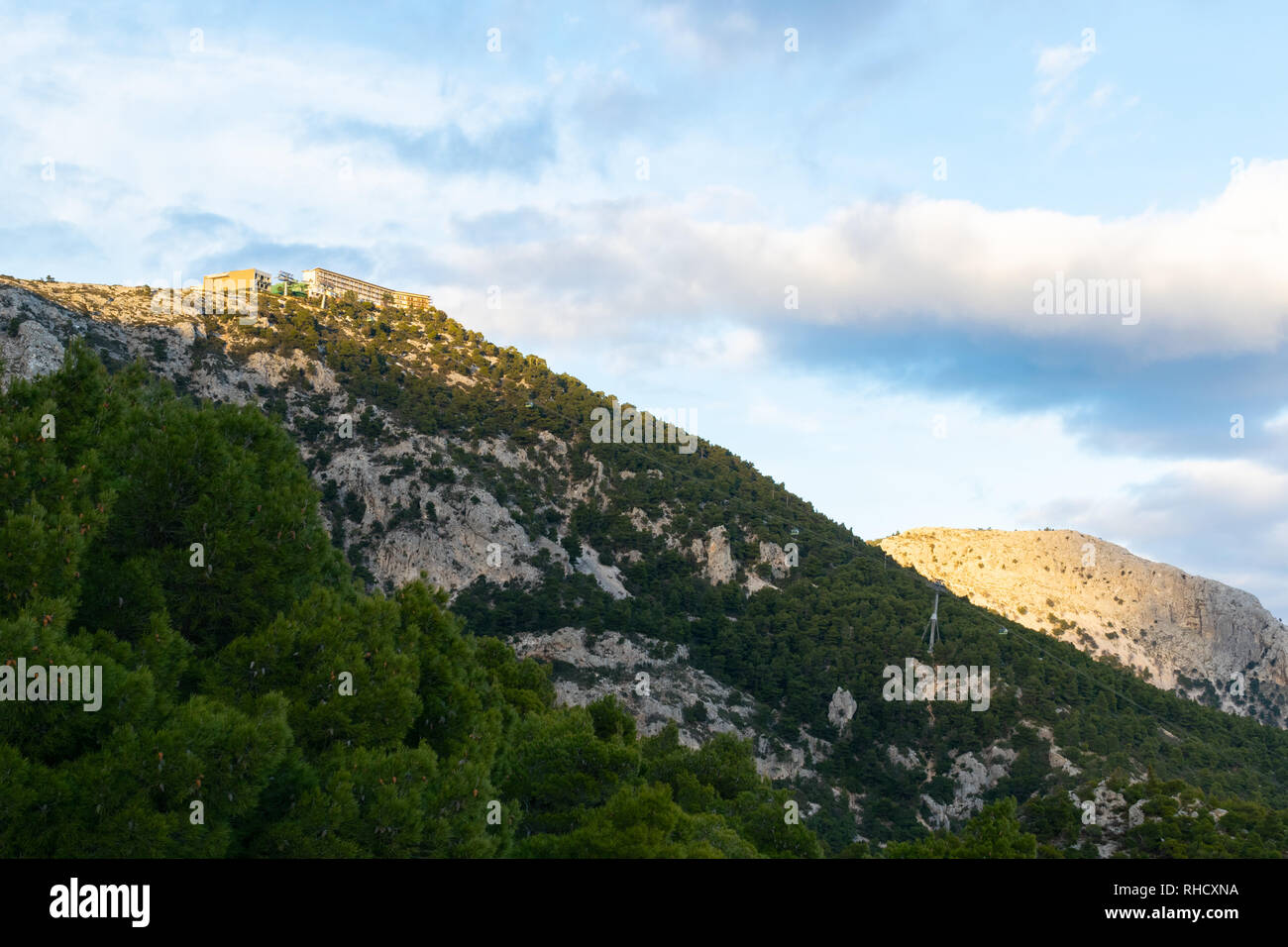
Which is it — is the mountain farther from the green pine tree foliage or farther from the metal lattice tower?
the green pine tree foliage

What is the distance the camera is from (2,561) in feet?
57.7

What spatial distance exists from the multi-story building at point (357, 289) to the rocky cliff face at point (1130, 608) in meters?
84.7

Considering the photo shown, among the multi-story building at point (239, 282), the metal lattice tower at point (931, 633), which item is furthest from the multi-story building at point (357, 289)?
the metal lattice tower at point (931, 633)

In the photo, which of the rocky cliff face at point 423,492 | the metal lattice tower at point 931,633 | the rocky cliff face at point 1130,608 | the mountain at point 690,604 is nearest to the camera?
the mountain at point 690,604

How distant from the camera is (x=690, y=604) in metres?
90.9

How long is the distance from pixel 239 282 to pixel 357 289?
18016 mm

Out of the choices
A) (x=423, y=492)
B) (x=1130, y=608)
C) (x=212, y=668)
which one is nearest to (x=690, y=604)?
(x=423, y=492)

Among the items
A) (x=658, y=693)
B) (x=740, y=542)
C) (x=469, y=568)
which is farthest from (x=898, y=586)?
(x=469, y=568)

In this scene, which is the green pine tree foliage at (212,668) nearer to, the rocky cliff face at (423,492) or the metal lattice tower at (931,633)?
→ the rocky cliff face at (423,492)

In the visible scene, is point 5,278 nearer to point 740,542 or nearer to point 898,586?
point 740,542

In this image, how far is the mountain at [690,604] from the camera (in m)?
72.8

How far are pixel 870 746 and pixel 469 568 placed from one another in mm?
37692

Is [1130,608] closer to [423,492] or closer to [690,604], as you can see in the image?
[690,604]

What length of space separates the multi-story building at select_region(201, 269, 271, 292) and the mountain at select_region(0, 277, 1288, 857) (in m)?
12.1
